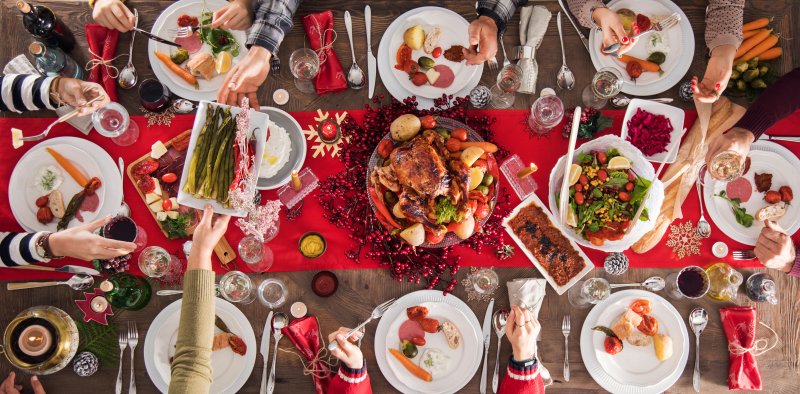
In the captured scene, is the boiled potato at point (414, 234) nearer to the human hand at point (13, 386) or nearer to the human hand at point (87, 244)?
the human hand at point (87, 244)

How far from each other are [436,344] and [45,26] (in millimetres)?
2592

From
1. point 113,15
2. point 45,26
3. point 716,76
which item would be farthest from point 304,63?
point 716,76

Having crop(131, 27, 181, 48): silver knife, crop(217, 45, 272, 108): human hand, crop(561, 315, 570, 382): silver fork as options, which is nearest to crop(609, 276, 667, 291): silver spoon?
crop(561, 315, 570, 382): silver fork

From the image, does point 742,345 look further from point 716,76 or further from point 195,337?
point 195,337

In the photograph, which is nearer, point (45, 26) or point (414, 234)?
point (414, 234)

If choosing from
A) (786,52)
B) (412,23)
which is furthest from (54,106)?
(786,52)

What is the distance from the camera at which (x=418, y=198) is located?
96.7 inches

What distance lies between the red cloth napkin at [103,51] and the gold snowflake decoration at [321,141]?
106 cm

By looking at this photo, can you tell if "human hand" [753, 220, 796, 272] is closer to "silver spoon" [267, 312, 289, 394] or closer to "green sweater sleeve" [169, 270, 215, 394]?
"silver spoon" [267, 312, 289, 394]

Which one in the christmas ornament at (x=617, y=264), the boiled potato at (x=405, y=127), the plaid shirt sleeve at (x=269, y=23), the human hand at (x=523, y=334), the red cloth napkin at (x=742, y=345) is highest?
the plaid shirt sleeve at (x=269, y=23)

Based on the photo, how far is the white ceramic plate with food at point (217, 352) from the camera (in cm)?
272

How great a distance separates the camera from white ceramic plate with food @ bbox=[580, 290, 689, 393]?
2756mm

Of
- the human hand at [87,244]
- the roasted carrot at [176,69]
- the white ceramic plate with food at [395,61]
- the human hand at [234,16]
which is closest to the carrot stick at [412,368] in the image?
the white ceramic plate with food at [395,61]

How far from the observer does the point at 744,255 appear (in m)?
2.80
